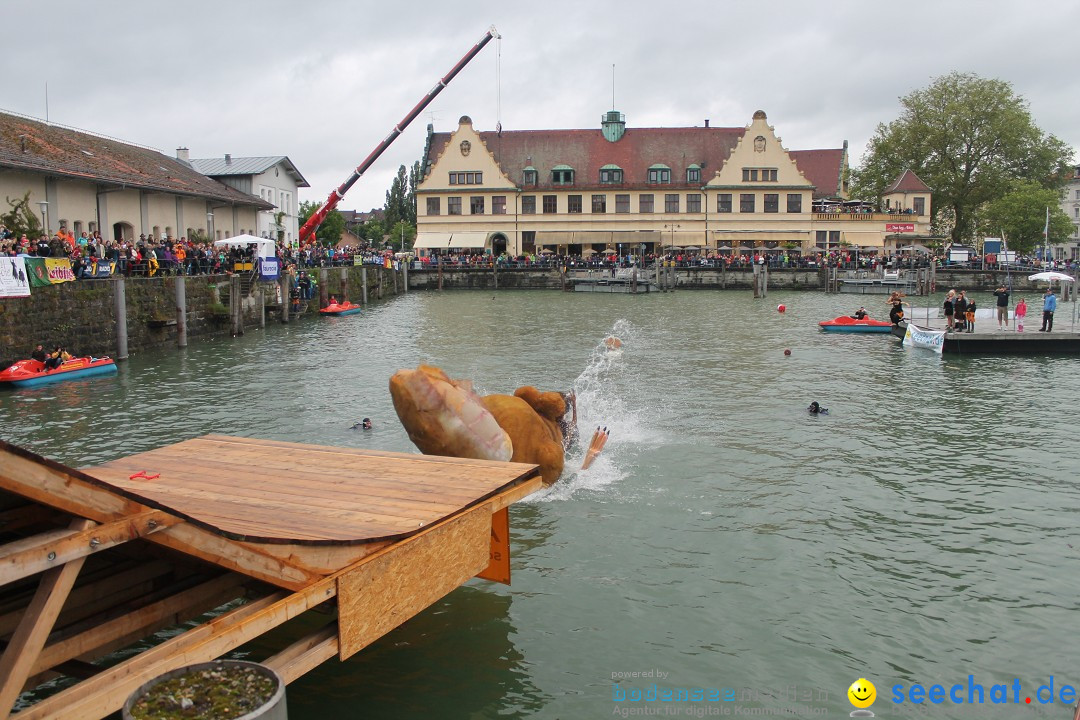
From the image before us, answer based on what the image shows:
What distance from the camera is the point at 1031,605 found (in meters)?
11.0

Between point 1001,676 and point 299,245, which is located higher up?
point 299,245

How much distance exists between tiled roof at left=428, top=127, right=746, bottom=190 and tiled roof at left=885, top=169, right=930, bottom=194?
669 inches

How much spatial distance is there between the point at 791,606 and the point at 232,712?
301 inches

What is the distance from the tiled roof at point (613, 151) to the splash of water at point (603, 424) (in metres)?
59.7

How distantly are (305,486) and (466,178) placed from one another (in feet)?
277

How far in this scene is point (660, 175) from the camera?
91125 millimetres

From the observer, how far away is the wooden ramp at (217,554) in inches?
222

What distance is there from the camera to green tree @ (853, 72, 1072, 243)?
94688 mm

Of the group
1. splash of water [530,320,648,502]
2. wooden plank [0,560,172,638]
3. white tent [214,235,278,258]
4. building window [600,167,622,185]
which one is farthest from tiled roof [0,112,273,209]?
building window [600,167,622,185]

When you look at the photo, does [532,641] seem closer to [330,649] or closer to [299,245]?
[330,649]

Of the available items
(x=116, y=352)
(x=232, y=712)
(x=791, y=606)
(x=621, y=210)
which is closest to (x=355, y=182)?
(x=621, y=210)

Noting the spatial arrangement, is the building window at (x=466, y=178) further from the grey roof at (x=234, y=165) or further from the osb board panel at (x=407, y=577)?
the osb board panel at (x=407, y=577)

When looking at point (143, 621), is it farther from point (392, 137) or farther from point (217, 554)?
point (392, 137)

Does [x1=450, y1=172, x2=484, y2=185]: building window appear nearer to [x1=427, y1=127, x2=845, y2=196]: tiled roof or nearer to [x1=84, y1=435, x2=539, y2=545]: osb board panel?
[x1=427, y1=127, x2=845, y2=196]: tiled roof
